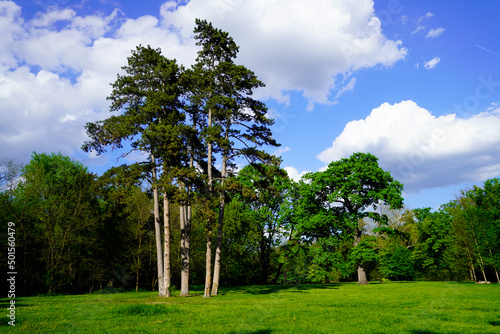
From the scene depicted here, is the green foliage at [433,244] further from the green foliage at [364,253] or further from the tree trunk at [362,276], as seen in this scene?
the green foliage at [364,253]

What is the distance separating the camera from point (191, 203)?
75.7 feet

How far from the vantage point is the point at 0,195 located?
30250mm

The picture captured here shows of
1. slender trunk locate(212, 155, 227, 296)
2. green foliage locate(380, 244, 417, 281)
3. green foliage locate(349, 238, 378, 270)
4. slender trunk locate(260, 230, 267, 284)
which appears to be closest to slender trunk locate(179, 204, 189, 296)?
slender trunk locate(212, 155, 227, 296)

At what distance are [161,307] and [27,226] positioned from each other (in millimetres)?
22841

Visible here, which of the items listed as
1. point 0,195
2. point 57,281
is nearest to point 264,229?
point 57,281

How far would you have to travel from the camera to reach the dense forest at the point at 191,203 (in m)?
24.2

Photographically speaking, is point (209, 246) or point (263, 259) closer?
point (209, 246)

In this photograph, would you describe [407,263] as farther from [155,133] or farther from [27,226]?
[27,226]

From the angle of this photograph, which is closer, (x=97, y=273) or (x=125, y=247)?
(x=97, y=273)

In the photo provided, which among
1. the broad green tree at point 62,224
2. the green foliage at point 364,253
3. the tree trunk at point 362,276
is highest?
the broad green tree at point 62,224

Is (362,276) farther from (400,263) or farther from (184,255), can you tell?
(184,255)

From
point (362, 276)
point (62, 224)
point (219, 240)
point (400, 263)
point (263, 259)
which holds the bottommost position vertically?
point (362, 276)

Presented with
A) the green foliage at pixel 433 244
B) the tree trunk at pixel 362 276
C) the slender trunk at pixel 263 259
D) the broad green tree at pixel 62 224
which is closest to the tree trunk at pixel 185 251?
the broad green tree at pixel 62 224

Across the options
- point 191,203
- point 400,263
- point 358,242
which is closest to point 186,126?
point 191,203
